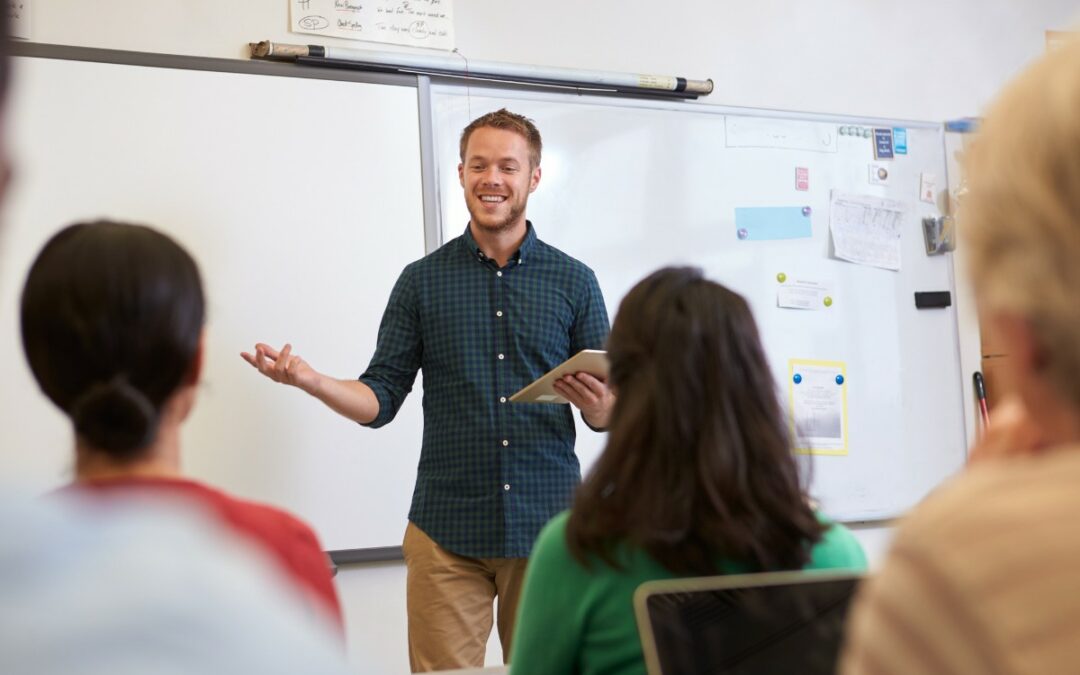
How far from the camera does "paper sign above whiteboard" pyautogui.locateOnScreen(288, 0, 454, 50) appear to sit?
3.32m

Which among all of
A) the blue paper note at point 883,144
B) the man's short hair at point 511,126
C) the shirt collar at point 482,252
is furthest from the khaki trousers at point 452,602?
the blue paper note at point 883,144

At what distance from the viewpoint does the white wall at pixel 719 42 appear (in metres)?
3.17

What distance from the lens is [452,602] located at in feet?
8.93

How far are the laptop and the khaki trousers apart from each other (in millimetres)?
1687

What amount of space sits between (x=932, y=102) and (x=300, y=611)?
167 inches

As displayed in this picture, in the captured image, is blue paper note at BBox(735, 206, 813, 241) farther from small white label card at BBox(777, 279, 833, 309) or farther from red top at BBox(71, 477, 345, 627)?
red top at BBox(71, 477, 345, 627)

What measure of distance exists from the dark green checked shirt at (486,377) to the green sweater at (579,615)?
1.47m

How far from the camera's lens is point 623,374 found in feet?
4.61

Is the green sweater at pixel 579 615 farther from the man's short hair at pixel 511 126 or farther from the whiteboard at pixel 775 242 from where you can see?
the whiteboard at pixel 775 242

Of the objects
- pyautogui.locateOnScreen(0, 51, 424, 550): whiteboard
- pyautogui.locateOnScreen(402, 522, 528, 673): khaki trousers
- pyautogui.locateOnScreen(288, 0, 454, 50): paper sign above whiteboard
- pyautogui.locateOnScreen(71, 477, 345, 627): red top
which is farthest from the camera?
pyautogui.locateOnScreen(288, 0, 454, 50): paper sign above whiteboard

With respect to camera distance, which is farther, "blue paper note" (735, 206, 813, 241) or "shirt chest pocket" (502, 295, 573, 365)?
"blue paper note" (735, 206, 813, 241)

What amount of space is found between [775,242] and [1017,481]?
3475 millimetres

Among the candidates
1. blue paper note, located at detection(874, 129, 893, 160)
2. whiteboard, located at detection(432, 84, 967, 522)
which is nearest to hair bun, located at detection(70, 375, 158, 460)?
whiteboard, located at detection(432, 84, 967, 522)

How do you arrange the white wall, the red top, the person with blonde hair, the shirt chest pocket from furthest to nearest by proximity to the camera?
the white wall
the shirt chest pocket
the red top
the person with blonde hair
